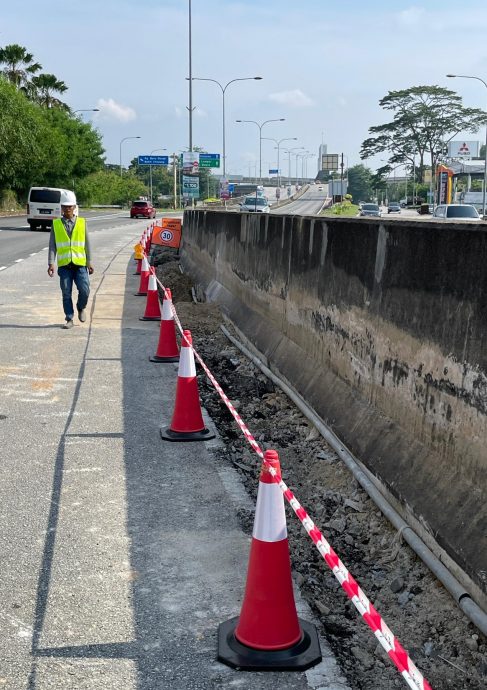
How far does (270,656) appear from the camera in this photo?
11.2 ft

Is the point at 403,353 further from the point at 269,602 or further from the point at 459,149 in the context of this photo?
the point at 459,149

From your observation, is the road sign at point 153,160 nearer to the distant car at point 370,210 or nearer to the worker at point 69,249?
the distant car at point 370,210

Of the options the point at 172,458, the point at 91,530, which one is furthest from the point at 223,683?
the point at 172,458

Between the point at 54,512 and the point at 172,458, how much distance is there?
127 cm

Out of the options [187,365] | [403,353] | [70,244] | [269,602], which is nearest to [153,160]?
[70,244]

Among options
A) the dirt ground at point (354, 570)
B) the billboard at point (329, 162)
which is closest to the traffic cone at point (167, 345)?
the dirt ground at point (354, 570)

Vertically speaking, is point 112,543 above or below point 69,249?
below

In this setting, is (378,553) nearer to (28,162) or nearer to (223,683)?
(223,683)

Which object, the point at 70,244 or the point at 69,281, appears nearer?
the point at 70,244

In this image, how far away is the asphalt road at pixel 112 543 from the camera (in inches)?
133

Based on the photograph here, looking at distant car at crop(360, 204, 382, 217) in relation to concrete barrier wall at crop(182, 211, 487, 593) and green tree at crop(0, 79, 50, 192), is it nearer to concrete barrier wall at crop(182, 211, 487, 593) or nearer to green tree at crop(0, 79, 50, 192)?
green tree at crop(0, 79, 50, 192)

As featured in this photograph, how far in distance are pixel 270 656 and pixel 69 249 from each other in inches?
357

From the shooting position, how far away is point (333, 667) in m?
3.38

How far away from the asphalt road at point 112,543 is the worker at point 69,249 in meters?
2.94
